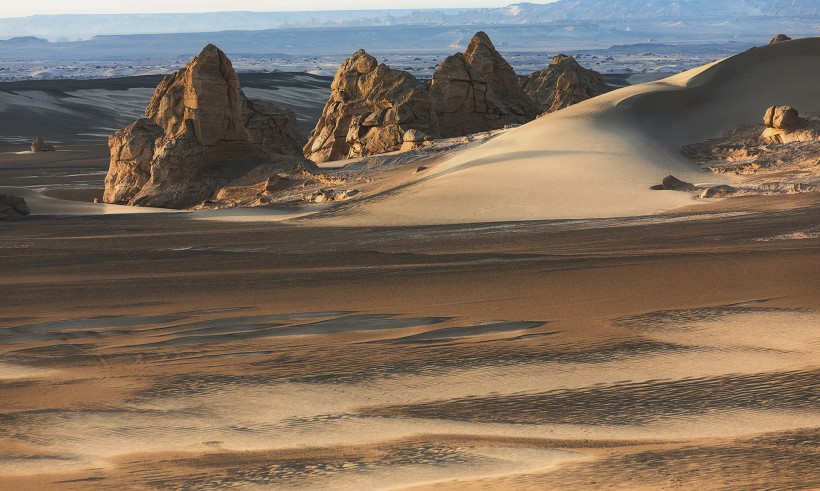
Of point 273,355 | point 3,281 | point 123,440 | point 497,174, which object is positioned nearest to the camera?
point 123,440

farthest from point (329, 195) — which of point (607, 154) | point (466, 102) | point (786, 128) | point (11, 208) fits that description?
point (466, 102)

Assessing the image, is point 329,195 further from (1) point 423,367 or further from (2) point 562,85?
(2) point 562,85

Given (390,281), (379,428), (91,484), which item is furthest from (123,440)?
(390,281)

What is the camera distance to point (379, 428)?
7.81 m

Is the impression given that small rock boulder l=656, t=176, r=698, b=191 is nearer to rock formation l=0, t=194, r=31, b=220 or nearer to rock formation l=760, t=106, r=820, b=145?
rock formation l=760, t=106, r=820, b=145

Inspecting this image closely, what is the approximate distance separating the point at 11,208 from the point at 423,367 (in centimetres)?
1501

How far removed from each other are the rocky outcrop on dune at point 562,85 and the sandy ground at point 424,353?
23.7 meters

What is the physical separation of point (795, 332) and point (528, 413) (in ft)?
10.2

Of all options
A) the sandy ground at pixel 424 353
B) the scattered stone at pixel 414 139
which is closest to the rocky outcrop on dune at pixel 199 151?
the scattered stone at pixel 414 139

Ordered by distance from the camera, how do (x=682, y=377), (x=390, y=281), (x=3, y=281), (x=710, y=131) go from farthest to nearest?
(x=710, y=131), (x=3, y=281), (x=390, y=281), (x=682, y=377)

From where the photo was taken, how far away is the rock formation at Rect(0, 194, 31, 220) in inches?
847

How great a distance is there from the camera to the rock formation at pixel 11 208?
2152cm

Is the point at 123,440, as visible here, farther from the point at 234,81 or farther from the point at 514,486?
the point at 234,81

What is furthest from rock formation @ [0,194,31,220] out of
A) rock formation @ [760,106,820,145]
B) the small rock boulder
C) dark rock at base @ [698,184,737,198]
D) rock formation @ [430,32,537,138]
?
rock formation @ [760,106,820,145]
